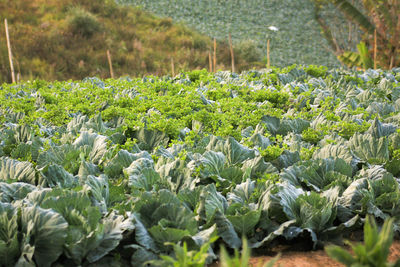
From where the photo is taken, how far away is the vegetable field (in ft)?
7.11

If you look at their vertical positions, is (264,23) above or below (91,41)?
above

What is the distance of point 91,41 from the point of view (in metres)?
21.0

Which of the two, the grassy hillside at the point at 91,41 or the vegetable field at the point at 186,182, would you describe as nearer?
the vegetable field at the point at 186,182

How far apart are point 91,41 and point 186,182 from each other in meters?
19.6

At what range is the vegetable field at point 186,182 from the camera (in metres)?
2.17

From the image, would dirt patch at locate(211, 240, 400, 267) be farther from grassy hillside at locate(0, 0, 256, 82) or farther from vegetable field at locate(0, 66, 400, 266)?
grassy hillside at locate(0, 0, 256, 82)

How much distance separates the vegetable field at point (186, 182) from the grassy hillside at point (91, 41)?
1349 cm

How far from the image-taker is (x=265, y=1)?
107 ft

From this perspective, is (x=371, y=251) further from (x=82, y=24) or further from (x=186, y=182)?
(x=82, y=24)

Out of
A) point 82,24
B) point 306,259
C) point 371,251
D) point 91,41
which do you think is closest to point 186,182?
point 306,259

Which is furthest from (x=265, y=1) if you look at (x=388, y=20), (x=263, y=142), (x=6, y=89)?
(x=263, y=142)

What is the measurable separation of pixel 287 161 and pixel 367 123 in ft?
3.84

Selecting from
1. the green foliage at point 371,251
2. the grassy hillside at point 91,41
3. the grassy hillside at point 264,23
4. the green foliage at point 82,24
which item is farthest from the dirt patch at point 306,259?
the grassy hillside at point 264,23

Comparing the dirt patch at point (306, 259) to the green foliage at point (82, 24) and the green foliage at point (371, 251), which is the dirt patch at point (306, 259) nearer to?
the green foliage at point (371, 251)
